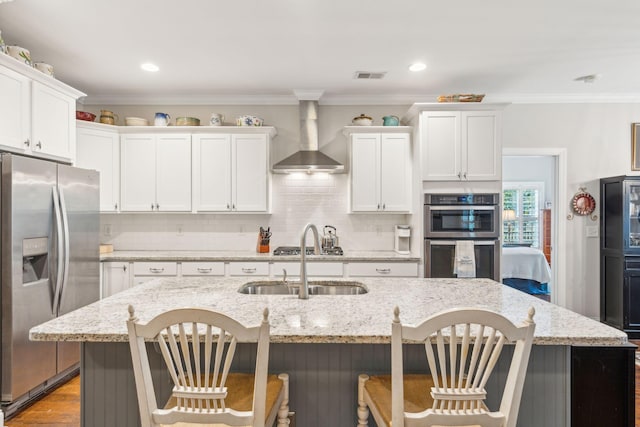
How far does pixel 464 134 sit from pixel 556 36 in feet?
3.68

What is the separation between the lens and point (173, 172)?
4.21 meters

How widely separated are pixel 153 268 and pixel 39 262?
122cm

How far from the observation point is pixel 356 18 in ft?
8.77

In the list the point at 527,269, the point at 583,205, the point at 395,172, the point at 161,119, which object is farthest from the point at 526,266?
the point at 161,119

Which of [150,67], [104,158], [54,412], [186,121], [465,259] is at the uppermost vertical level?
[150,67]

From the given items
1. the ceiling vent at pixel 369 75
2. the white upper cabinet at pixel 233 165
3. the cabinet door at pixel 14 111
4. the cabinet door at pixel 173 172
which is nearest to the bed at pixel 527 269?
the ceiling vent at pixel 369 75

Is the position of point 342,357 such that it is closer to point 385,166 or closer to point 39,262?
point 39,262

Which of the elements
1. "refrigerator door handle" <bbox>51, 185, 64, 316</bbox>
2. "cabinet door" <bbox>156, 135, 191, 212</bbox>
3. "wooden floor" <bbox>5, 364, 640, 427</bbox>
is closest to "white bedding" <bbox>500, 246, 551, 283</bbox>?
"wooden floor" <bbox>5, 364, 640, 427</bbox>

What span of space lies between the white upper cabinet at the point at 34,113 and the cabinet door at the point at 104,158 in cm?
67

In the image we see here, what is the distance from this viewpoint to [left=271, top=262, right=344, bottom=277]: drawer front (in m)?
3.89

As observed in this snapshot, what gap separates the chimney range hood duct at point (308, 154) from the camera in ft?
13.5

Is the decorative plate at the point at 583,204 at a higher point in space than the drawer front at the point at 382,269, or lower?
higher

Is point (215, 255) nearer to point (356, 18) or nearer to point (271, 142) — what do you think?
point (271, 142)

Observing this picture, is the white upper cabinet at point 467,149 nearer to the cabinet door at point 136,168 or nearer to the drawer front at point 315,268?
the drawer front at point 315,268
